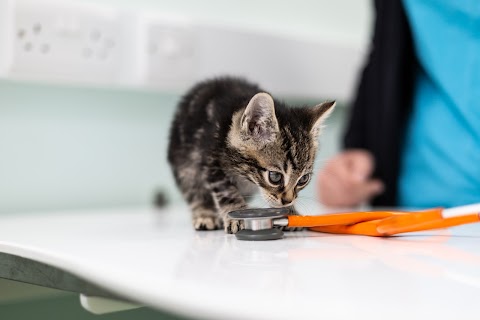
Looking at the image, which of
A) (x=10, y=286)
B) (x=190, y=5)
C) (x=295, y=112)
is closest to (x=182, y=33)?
(x=190, y=5)

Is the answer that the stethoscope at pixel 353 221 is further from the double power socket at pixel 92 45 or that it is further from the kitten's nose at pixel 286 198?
the double power socket at pixel 92 45

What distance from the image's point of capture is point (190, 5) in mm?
1516

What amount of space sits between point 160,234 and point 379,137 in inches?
33.1

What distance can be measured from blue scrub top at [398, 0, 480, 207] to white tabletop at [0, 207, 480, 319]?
0.42m

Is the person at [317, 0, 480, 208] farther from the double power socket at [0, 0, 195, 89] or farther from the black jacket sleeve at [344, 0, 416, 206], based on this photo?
the double power socket at [0, 0, 195, 89]

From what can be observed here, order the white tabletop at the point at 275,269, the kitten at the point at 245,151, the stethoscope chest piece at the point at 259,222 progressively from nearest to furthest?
the white tabletop at the point at 275,269 → the stethoscope chest piece at the point at 259,222 → the kitten at the point at 245,151

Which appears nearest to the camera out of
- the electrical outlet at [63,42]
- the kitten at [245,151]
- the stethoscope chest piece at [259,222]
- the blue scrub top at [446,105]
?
the stethoscope chest piece at [259,222]

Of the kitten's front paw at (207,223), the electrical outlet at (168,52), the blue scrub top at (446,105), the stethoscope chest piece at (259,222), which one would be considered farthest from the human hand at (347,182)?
the stethoscope chest piece at (259,222)

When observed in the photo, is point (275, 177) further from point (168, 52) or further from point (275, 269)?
point (168, 52)

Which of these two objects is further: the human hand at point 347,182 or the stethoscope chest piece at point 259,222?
the human hand at point 347,182

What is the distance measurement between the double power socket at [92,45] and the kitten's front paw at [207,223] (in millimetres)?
507

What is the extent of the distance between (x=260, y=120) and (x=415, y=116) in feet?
2.40

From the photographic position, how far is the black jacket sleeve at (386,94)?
1508mm

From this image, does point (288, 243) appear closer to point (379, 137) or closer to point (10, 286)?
point (10, 286)
